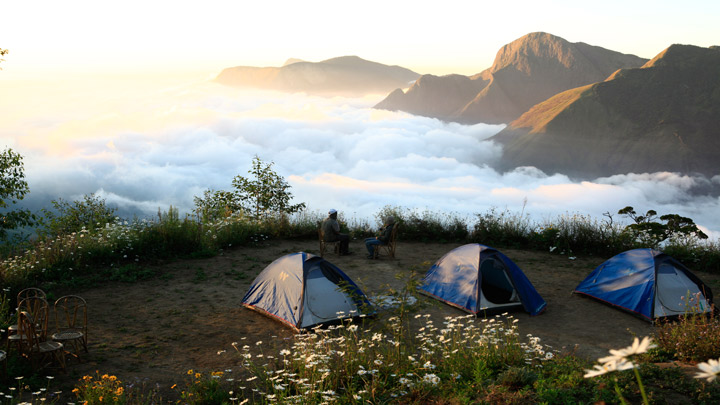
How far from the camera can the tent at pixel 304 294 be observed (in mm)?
8766

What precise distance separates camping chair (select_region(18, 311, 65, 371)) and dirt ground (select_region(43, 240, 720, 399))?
317 millimetres

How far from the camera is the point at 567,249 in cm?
1502

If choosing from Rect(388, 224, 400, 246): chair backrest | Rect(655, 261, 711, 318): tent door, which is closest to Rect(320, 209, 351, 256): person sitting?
Rect(388, 224, 400, 246): chair backrest

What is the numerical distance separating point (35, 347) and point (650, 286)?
10.8m

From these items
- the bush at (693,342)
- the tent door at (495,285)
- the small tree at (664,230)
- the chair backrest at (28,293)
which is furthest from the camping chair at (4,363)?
the small tree at (664,230)

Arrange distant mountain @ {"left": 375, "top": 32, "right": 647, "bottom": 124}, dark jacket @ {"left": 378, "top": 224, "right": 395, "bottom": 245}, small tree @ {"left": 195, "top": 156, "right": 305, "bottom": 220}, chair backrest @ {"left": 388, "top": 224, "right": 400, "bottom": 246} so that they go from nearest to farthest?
1. chair backrest @ {"left": 388, "top": 224, "right": 400, "bottom": 246}
2. dark jacket @ {"left": 378, "top": 224, "right": 395, "bottom": 245}
3. small tree @ {"left": 195, "top": 156, "right": 305, "bottom": 220}
4. distant mountain @ {"left": 375, "top": 32, "right": 647, "bottom": 124}

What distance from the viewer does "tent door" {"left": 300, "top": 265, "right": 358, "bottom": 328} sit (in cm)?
873

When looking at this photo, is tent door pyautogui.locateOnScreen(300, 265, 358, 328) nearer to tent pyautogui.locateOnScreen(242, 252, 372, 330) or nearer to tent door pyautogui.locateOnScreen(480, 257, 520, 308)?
tent pyautogui.locateOnScreen(242, 252, 372, 330)

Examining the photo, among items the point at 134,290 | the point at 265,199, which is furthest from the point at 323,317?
the point at 265,199

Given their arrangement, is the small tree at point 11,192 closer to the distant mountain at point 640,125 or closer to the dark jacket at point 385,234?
the dark jacket at point 385,234

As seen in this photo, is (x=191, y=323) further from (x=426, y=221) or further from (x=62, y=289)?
(x=426, y=221)

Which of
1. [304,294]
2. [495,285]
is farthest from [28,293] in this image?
[495,285]

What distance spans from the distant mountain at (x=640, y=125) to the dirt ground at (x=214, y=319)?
136m

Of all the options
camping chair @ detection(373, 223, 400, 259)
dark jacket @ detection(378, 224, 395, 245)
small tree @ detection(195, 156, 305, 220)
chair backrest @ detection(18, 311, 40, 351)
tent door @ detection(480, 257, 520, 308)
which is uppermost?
small tree @ detection(195, 156, 305, 220)
